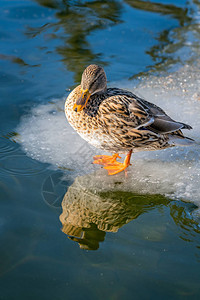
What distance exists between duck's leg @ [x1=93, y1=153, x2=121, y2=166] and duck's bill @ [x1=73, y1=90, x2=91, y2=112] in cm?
69

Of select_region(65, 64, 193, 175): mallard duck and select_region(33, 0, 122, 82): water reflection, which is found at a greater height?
select_region(65, 64, 193, 175): mallard duck

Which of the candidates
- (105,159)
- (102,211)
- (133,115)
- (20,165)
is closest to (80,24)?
(105,159)

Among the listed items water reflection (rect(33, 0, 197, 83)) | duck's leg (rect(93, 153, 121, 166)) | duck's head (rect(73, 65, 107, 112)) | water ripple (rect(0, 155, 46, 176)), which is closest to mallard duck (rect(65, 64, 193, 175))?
duck's head (rect(73, 65, 107, 112))

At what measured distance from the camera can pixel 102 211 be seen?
→ 313 cm

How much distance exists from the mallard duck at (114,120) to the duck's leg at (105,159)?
18cm

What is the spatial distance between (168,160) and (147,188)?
569 millimetres

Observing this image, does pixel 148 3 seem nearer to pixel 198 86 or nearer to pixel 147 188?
pixel 198 86

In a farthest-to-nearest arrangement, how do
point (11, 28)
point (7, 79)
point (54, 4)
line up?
1. point (54, 4)
2. point (11, 28)
3. point (7, 79)

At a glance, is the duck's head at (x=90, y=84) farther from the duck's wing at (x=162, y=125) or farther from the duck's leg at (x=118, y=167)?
the duck's leg at (x=118, y=167)

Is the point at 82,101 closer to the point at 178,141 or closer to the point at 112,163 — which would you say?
the point at 112,163

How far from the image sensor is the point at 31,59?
564 centimetres

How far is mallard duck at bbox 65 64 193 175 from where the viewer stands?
3.42 m

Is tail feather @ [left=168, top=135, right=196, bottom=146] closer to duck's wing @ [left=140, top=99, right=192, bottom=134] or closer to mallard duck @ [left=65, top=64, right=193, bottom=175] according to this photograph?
mallard duck @ [left=65, top=64, right=193, bottom=175]

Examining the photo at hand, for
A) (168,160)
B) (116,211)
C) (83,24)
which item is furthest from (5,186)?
(83,24)
